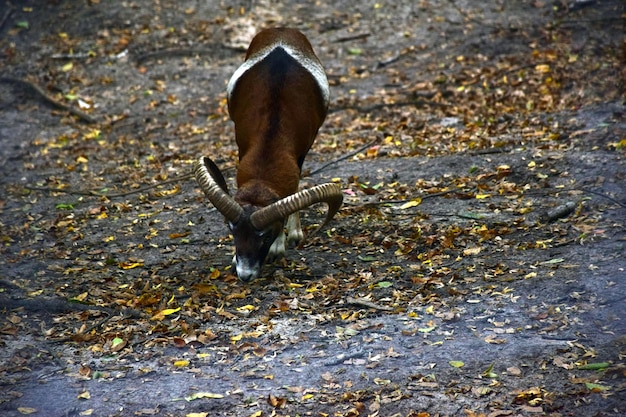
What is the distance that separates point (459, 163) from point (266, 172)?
11.7ft

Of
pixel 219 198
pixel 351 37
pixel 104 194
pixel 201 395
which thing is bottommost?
pixel 201 395

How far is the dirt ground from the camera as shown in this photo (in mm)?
6930

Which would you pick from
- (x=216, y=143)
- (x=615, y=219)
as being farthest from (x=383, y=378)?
(x=216, y=143)

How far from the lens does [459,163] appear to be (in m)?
11.6

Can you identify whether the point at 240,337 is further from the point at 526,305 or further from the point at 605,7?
the point at 605,7

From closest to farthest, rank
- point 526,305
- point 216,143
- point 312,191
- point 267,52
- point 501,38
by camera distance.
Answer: point 526,305
point 312,191
point 267,52
point 216,143
point 501,38

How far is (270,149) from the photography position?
358 inches

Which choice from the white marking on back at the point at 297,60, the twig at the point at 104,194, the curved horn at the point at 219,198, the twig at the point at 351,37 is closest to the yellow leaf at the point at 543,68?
the twig at the point at 351,37

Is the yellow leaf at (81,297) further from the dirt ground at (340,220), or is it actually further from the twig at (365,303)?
the twig at (365,303)

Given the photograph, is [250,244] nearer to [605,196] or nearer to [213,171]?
[213,171]

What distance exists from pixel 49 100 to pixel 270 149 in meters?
7.65

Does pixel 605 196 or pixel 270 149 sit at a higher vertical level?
pixel 270 149

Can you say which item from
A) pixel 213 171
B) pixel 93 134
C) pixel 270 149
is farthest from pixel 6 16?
pixel 270 149

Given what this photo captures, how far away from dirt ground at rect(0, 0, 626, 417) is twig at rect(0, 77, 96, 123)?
4 cm
